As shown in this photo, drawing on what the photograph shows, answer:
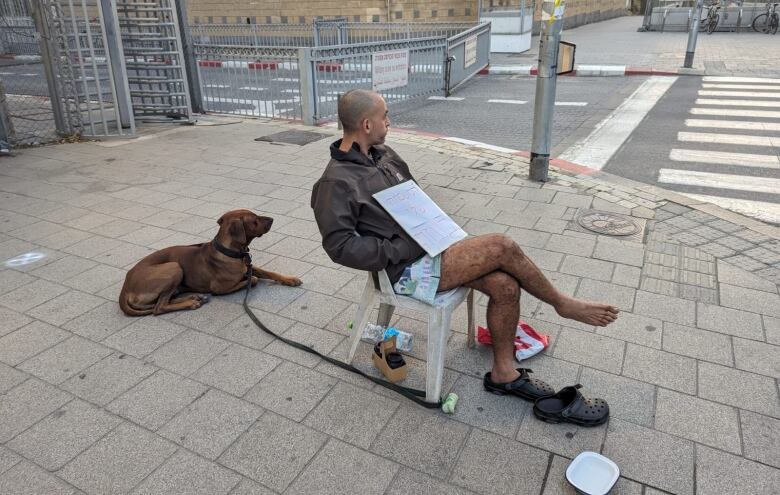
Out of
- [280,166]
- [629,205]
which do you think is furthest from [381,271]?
[280,166]

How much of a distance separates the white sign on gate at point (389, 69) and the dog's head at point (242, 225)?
24.8 ft

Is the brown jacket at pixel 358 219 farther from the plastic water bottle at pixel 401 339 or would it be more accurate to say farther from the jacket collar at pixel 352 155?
the plastic water bottle at pixel 401 339

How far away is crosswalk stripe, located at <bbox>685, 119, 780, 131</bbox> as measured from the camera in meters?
9.66

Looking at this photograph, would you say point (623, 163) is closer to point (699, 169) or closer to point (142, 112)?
point (699, 169)

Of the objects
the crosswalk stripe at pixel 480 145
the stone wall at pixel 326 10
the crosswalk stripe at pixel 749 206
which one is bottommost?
the crosswalk stripe at pixel 749 206

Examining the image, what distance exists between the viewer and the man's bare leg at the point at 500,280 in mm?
3018

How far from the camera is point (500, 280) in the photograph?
304cm

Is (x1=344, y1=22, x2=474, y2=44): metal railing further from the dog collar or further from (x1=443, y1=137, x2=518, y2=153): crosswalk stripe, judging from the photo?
the dog collar

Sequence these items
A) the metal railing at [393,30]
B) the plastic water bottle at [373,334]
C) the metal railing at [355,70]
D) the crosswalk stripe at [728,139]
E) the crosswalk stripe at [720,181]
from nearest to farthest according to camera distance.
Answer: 1. the plastic water bottle at [373,334]
2. the crosswalk stripe at [720,181]
3. the crosswalk stripe at [728,139]
4. the metal railing at [355,70]
5. the metal railing at [393,30]

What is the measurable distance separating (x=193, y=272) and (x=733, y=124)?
31.2ft

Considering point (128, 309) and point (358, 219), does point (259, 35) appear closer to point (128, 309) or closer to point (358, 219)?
point (128, 309)

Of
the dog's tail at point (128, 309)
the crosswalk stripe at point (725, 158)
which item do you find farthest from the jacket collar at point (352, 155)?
the crosswalk stripe at point (725, 158)

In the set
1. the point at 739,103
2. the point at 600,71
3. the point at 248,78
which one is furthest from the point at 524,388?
the point at 600,71

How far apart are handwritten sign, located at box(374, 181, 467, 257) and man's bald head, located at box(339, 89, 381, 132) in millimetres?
384
